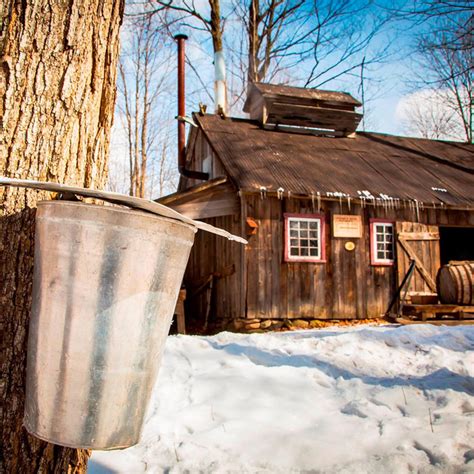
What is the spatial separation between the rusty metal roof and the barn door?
76cm

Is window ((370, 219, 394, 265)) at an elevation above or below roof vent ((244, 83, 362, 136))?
below

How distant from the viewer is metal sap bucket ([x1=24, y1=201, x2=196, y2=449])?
1.40 metres

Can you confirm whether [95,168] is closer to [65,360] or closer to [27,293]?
[27,293]

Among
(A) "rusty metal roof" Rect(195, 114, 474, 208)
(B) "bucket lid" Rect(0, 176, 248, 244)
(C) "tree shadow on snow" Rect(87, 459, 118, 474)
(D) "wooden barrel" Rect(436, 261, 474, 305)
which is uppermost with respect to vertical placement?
(A) "rusty metal roof" Rect(195, 114, 474, 208)

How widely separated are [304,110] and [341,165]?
8.89 feet

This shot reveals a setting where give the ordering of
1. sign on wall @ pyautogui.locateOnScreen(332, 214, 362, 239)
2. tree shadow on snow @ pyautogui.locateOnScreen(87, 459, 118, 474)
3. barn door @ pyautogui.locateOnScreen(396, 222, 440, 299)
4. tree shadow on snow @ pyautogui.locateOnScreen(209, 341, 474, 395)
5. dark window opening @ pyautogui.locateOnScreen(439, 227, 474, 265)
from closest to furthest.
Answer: tree shadow on snow @ pyautogui.locateOnScreen(87, 459, 118, 474), tree shadow on snow @ pyautogui.locateOnScreen(209, 341, 474, 395), sign on wall @ pyautogui.locateOnScreen(332, 214, 362, 239), barn door @ pyautogui.locateOnScreen(396, 222, 440, 299), dark window opening @ pyautogui.locateOnScreen(439, 227, 474, 265)

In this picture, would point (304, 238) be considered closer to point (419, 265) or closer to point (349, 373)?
point (419, 265)

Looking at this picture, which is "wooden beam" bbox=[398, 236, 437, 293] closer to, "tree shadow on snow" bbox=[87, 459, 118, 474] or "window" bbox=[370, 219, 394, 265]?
"window" bbox=[370, 219, 394, 265]

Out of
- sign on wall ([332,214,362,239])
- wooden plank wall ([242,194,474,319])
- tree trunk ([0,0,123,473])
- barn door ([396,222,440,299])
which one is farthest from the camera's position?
barn door ([396,222,440,299])

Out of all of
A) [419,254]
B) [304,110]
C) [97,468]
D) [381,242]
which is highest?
[304,110]

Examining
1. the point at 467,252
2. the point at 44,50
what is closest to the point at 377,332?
the point at 44,50

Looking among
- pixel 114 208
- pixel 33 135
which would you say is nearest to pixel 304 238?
pixel 33 135

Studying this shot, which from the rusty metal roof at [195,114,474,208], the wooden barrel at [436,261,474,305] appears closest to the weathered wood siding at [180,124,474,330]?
the rusty metal roof at [195,114,474,208]

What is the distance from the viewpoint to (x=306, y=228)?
8.98 meters
